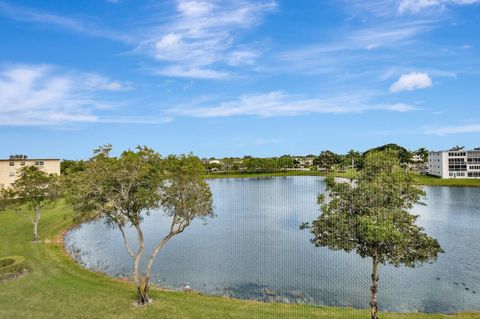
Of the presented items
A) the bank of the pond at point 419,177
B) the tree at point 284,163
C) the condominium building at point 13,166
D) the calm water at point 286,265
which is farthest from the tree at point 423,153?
the condominium building at point 13,166

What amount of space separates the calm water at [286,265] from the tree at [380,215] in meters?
5.92

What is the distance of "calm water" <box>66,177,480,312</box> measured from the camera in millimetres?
25234

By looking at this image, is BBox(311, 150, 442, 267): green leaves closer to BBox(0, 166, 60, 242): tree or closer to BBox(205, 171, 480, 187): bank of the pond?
BBox(205, 171, 480, 187): bank of the pond

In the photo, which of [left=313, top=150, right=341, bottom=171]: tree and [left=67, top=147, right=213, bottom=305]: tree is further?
[left=313, top=150, right=341, bottom=171]: tree

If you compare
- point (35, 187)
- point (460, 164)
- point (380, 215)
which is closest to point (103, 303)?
point (380, 215)

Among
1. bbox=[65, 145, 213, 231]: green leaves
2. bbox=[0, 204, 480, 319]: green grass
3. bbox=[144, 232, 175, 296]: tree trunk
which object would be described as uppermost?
bbox=[65, 145, 213, 231]: green leaves

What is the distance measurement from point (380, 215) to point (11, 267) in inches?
993

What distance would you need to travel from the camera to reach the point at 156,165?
22.0 metres

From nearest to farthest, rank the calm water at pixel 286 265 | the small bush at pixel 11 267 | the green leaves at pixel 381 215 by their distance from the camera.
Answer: the green leaves at pixel 381 215
the calm water at pixel 286 265
the small bush at pixel 11 267

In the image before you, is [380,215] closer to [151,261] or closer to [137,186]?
[151,261]

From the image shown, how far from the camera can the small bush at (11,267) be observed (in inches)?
1001

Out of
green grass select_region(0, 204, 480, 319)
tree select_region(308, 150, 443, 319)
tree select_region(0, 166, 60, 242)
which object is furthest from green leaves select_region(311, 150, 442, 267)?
tree select_region(0, 166, 60, 242)

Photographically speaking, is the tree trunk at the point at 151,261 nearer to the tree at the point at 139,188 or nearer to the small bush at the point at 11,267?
the tree at the point at 139,188

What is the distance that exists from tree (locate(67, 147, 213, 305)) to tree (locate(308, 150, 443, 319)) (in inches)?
312
